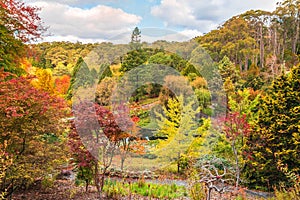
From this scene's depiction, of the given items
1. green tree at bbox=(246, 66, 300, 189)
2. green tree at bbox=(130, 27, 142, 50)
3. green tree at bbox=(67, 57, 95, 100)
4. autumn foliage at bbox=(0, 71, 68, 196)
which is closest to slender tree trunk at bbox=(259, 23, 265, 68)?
green tree at bbox=(130, 27, 142, 50)

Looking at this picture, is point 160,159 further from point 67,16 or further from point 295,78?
point 67,16

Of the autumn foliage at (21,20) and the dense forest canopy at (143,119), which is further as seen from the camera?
the autumn foliage at (21,20)

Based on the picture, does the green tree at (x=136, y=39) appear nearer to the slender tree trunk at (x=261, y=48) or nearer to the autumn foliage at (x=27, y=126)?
the autumn foliage at (x=27, y=126)

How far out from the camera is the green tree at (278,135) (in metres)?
6.22

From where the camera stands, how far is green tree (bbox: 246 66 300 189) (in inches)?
245

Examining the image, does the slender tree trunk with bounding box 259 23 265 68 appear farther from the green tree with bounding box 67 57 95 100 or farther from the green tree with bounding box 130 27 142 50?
the green tree with bounding box 67 57 95 100

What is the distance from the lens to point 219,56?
20922 millimetres

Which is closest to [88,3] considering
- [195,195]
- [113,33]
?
[113,33]

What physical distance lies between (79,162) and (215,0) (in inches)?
346

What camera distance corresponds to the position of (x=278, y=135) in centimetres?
642

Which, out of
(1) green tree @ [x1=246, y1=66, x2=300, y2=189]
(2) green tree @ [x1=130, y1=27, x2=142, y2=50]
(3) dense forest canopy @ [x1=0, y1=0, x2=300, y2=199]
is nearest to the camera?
(3) dense forest canopy @ [x1=0, y1=0, x2=300, y2=199]

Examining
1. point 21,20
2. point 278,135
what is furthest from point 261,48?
point 21,20

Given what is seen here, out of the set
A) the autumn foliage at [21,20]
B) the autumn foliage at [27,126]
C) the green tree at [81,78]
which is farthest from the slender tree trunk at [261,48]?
the autumn foliage at [27,126]

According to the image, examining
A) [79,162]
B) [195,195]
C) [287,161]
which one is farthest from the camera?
[287,161]
